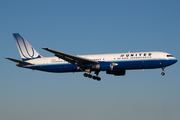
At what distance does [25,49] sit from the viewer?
66.6m

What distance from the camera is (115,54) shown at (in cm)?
5722

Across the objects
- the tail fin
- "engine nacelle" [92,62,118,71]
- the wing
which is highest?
the tail fin

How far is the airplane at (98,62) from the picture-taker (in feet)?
178

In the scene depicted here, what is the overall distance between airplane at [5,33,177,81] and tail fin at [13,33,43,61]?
0.53 m

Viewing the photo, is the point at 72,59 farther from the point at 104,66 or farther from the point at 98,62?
the point at 104,66

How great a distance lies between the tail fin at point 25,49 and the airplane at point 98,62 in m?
0.53

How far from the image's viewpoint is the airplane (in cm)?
5434

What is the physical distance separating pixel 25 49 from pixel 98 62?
2057 centimetres

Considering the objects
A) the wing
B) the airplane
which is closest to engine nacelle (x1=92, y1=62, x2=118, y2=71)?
the airplane

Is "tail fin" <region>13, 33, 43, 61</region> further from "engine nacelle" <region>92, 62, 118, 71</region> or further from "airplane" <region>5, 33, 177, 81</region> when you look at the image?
"engine nacelle" <region>92, 62, 118, 71</region>

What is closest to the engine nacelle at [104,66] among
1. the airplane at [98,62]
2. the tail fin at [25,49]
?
the airplane at [98,62]

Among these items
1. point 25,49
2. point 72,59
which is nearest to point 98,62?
point 72,59

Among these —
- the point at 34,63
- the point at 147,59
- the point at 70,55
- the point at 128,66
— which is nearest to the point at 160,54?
the point at 147,59

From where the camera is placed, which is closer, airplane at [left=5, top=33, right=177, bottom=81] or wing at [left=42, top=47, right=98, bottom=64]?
wing at [left=42, top=47, right=98, bottom=64]
